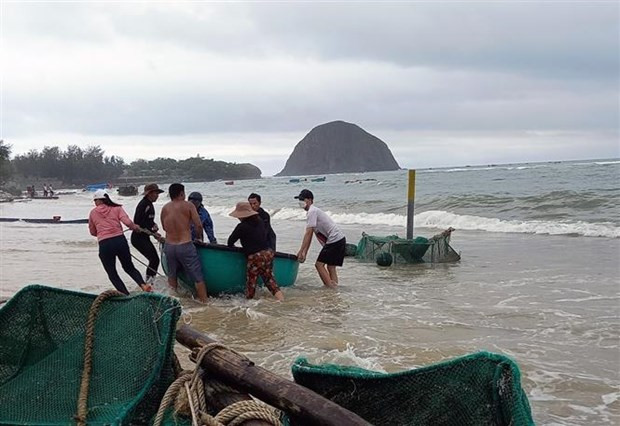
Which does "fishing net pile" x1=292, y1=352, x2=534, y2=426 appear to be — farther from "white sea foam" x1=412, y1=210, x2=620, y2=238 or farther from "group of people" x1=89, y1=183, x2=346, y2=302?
"white sea foam" x1=412, y1=210, x2=620, y2=238

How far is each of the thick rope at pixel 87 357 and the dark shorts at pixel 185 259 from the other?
5.31 m

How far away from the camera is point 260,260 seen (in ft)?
28.5

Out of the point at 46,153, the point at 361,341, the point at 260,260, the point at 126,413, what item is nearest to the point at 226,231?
the point at 260,260

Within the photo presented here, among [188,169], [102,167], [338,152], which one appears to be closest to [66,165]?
[102,167]

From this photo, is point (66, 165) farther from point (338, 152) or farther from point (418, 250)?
point (418, 250)

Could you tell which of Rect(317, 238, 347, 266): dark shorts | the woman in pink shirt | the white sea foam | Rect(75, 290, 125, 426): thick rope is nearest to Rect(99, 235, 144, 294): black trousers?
the woman in pink shirt

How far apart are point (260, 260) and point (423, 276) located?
4.24 m

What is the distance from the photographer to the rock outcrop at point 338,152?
189125mm

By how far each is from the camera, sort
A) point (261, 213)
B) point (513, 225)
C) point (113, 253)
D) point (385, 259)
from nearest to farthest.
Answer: point (113, 253)
point (261, 213)
point (385, 259)
point (513, 225)

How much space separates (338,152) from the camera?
189125 millimetres

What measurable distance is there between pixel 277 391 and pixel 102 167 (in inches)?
5708

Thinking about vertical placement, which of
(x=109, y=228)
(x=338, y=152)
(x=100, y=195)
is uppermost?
(x=338, y=152)

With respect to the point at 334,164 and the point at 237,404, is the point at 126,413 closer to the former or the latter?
the point at 237,404

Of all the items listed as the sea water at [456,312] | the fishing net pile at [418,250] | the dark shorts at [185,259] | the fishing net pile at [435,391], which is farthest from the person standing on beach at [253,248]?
the fishing net pile at [435,391]
